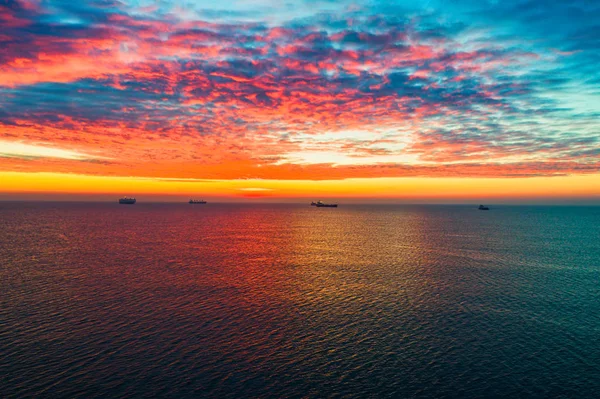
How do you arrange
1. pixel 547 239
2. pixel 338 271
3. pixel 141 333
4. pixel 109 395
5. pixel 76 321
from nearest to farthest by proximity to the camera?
pixel 109 395
pixel 141 333
pixel 76 321
pixel 338 271
pixel 547 239

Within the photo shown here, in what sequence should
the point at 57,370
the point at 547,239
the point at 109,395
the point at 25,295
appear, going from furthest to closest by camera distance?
1. the point at 547,239
2. the point at 25,295
3. the point at 57,370
4. the point at 109,395

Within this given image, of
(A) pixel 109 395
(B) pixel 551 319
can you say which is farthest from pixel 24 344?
(B) pixel 551 319

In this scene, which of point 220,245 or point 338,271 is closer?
point 338,271

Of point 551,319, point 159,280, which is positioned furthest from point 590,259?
point 159,280

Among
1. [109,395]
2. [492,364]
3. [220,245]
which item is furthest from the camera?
[220,245]

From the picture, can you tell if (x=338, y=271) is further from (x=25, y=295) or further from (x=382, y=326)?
(x=25, y=295)

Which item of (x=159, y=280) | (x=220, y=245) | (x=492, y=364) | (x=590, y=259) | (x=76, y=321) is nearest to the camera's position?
(x=492, y=364)

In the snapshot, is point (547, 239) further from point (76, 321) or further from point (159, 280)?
point (76, 321)

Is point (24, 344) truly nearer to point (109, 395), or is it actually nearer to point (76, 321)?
point (76, 321)

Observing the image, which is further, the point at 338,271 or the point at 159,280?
the point at 338,271
